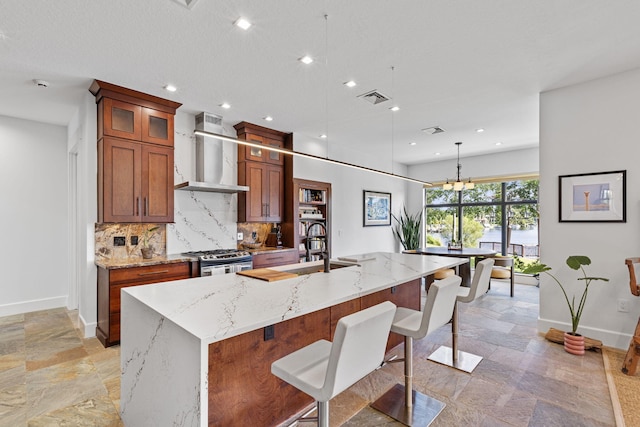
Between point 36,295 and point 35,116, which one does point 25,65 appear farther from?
point 36,295

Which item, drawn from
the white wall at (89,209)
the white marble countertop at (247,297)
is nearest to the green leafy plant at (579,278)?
the white marble countertop at (247,297)

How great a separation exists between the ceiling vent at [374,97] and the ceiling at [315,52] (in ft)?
0.29

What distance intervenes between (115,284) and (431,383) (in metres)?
3.15

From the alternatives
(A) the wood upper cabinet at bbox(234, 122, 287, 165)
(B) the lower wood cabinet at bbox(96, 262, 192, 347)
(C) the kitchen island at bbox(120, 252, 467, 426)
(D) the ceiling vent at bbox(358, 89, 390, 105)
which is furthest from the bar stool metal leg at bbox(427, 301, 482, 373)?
(A) the wood upper cabinet at bbox(234, 122, 287, 165)

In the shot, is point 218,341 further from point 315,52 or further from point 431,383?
point 315,52

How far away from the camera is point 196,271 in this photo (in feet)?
12.3

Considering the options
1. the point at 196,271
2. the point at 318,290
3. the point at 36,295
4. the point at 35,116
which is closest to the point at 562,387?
the point at 318,290

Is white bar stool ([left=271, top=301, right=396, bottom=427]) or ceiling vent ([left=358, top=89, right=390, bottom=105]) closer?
white bar stool ([left=271, top=301, right=396, bottom=427])

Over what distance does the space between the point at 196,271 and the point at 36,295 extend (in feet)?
8.82

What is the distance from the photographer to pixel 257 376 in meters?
1.84

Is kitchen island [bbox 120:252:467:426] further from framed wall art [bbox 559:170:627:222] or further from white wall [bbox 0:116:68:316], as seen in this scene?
white wall [bbox 0:116:68:316]

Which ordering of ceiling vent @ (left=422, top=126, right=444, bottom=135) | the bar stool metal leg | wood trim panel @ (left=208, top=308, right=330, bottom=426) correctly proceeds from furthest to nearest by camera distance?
ceiling vent @ (left=422, top=126, right=444, bottom=135) < the bar stool metal leg < wood trim panel @ (left=208, top=308, right=330, bottom=426)

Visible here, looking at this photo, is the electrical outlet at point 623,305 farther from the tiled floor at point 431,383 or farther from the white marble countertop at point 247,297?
the white marble countertop at point 247,297

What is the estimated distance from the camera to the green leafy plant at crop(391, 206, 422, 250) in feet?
24.8
